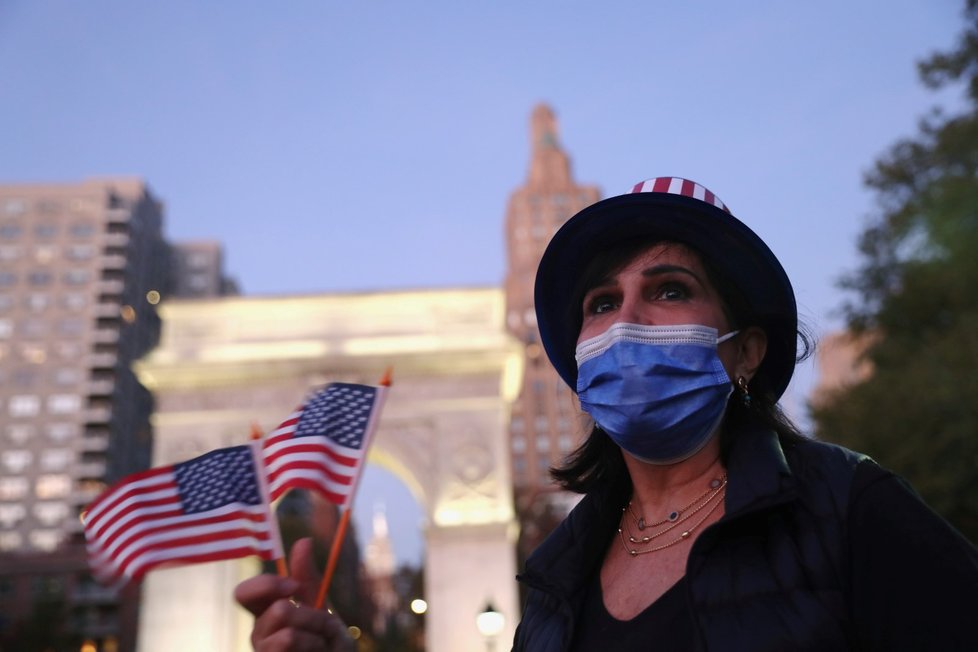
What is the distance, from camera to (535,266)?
84312 millimetres

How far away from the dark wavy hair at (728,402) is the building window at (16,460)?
67202 mm

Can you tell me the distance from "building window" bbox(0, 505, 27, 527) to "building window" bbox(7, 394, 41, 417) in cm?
627

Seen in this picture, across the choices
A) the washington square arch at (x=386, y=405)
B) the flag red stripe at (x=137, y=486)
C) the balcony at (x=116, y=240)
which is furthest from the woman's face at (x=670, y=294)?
the balcony at (x=116, y=240)

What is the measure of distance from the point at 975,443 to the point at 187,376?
15347 mm

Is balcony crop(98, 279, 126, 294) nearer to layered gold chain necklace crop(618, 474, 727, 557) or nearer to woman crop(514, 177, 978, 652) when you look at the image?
woman crop(514, 177, 978, 652)

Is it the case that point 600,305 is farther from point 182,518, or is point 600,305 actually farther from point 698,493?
point 182,518

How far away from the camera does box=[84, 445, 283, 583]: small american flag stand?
2479 millimetres

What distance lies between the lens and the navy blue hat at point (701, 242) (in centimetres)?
210

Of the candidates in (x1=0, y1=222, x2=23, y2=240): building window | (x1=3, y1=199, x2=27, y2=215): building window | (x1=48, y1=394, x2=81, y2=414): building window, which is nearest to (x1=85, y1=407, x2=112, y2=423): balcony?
(x1=48, y1=394, x2=81, y2=414): building window

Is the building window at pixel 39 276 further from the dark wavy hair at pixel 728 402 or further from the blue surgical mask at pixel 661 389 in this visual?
the blue surgical mask at pixel 661 389

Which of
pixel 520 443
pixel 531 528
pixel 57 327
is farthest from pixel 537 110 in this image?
pixel 531 528

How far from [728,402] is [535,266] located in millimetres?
82417

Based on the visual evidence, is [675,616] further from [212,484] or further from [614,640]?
[212,484]

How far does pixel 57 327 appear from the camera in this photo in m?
64.8
